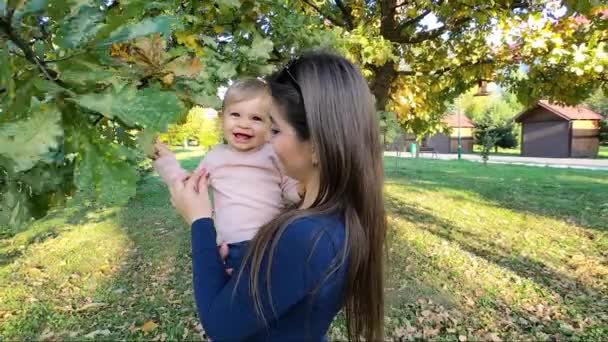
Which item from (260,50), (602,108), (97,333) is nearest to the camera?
(260,50)

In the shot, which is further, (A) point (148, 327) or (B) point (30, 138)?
(A) point (148, 327)

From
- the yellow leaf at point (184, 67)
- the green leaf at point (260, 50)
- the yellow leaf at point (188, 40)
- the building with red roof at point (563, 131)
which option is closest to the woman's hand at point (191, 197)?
the yellow leaf at point (184, 67)

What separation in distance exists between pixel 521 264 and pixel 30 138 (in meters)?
6.07

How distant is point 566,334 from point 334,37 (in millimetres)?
3117

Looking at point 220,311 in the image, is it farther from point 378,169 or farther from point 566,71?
point 566,71

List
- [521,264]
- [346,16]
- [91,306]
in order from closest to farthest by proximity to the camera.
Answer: [91,306] < [346,16] < [521,264]

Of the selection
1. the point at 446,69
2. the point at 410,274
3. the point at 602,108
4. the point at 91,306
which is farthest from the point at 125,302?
the point at 602,108

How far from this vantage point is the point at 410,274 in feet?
17.7

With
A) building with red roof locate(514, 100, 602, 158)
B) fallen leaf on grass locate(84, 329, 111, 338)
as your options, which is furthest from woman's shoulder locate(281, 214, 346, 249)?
building with red roof locate(514, 100, 602, 158)

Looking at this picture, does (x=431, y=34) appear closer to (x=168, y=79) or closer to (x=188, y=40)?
(x=188, y=40)

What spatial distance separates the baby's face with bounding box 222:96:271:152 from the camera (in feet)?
5.62

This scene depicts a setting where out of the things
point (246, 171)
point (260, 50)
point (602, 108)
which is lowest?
point (246, 171)

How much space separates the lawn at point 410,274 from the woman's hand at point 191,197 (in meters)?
2.92

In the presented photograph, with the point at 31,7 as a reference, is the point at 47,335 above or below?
below
